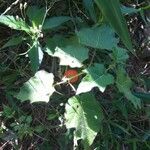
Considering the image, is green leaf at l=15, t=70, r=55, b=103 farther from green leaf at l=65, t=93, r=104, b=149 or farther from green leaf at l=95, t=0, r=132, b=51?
green leaf at l=95, t=0, r=132, b=51

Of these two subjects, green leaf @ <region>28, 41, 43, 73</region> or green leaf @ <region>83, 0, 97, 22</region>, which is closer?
green leaf @ <region>28, 41, 43, 73</region>

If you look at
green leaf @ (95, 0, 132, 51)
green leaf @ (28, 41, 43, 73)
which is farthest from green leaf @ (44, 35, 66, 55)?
green leaf @ (95, 0, 132, 51)

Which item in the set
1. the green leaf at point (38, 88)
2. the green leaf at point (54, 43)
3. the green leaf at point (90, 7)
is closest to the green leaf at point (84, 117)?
the green leaf at point (38, 88)

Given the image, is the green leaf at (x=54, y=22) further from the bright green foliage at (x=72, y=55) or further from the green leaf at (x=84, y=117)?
the green leaf at (x=84, y=117)

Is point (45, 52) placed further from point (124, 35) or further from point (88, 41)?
point (124, 35)

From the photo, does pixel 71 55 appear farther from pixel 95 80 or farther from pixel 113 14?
pixel 113 14

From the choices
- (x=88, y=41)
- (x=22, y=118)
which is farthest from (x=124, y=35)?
(x=22, y=118)
